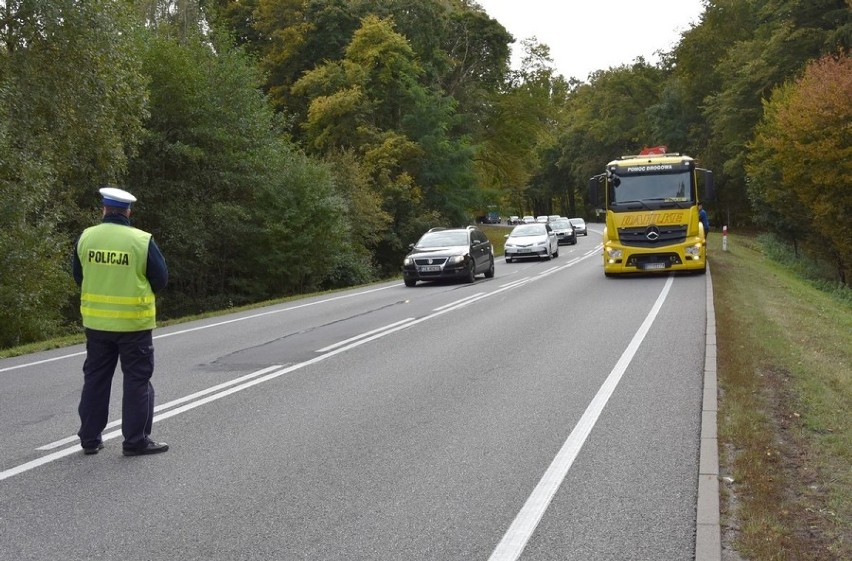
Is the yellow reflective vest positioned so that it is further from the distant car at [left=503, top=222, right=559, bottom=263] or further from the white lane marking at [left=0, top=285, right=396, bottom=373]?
the distant car at [left=503, top=222, right=559, bottom=263]

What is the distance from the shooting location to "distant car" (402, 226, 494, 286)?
967 inches

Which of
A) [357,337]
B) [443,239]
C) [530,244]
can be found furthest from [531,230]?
[357,337]

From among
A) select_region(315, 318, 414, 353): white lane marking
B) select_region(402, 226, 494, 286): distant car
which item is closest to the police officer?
select_region(315, 318, 414, 353): white lane marking

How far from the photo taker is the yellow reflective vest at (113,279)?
623cm

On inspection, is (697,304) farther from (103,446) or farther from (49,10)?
(49,10)

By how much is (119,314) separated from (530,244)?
31.6 m

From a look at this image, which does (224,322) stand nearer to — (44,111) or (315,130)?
(44,111)

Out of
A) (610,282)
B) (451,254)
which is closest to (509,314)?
(610,282)

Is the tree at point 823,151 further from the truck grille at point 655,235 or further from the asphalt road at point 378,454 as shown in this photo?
the asphalt road at point 378,454

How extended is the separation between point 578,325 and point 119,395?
7.47m

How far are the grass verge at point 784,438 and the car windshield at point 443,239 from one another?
483 inches

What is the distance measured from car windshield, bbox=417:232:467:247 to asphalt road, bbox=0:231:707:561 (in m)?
13.1

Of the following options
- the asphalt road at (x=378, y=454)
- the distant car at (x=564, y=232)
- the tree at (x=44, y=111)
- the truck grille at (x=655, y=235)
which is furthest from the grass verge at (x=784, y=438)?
the distant car at (x=564, y=232)

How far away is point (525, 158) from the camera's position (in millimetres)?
60531
